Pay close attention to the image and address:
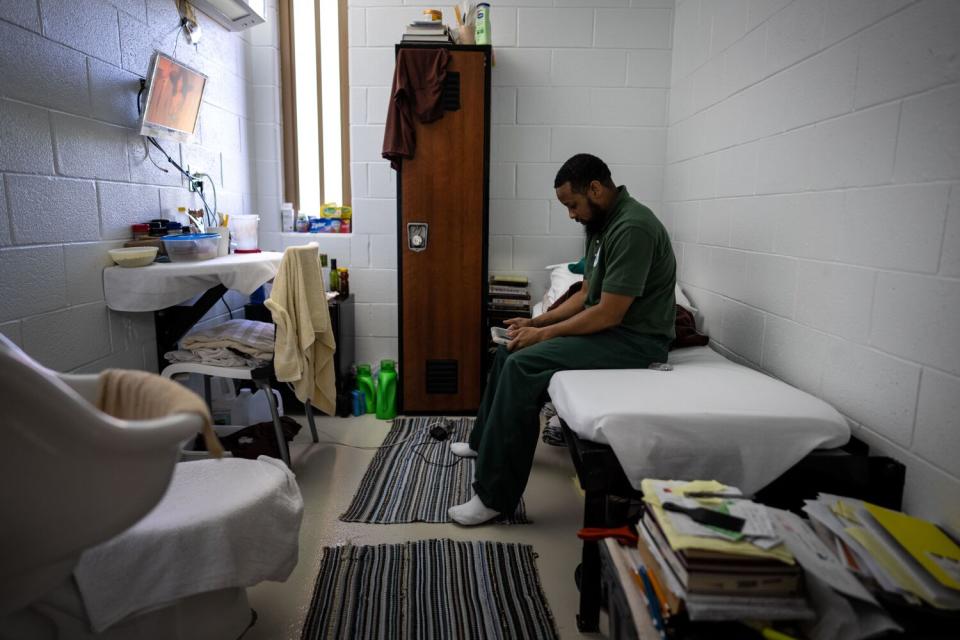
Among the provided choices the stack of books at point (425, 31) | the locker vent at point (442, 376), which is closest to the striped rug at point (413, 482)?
the locker vent at point (442, 376)

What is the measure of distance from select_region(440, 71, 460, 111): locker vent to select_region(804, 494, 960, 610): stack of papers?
254 cm

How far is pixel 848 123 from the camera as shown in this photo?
1.73 m

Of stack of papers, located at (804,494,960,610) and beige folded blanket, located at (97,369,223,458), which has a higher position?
beige folded blanket, located at (97,369,223,458)

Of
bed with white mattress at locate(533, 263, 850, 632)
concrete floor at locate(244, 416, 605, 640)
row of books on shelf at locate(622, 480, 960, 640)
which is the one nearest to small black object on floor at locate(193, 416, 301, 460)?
concrete floor at locate(244, 416, 605, 640)

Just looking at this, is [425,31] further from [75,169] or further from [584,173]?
[75,169]

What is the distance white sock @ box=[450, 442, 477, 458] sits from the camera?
2766 millimetres

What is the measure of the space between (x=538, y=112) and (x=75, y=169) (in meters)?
2.40

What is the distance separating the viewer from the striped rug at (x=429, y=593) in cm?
162

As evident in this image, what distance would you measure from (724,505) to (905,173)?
102 cm

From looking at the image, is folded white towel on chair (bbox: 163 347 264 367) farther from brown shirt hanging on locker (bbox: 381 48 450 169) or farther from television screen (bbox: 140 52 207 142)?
brown shirt hanging on locker (bbox: 381 48 450 169)

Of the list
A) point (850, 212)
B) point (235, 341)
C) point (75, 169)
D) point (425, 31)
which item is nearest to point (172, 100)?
point (75, 169)

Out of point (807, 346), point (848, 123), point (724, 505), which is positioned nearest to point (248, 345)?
point (724, 505)

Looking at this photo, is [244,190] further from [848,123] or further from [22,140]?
[848,123]

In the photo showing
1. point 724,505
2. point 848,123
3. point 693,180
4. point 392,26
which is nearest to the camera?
point 724,505
